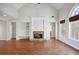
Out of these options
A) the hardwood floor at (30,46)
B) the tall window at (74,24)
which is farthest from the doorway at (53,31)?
the tall window at (74,24)

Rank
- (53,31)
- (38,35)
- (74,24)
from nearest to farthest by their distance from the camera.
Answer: (53,31) → (74,24) → (38,35)

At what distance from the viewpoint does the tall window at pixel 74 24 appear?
138 inches

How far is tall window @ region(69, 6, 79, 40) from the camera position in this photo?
3.50 meters

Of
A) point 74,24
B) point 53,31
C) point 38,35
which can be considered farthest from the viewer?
point 38,35

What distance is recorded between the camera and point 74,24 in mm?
3758

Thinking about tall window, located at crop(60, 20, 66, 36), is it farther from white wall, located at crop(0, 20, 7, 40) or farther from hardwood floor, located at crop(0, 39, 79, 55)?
white wall, located at crop(0, 20, 7, 40)

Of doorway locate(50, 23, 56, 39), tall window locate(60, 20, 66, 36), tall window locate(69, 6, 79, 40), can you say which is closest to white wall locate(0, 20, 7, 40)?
doorway locate(50, 23, 56, 39)

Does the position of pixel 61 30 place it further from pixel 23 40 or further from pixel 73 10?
pixel 23 40

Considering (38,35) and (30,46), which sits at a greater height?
(38,35)

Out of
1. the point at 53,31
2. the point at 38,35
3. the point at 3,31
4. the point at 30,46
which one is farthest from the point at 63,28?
the point at 3,31

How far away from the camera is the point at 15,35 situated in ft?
11.9

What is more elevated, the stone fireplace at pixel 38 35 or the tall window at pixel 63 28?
the tall window at pixel 63 28

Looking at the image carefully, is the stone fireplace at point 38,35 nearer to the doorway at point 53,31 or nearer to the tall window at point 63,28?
the doorway at point 53,31

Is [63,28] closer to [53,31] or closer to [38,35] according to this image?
[53,31]
